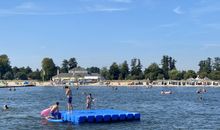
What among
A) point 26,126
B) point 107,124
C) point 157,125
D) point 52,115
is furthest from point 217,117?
point 26,126

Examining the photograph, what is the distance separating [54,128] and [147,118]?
12.0 m

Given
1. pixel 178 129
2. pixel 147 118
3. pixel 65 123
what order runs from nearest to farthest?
pixel 178 129 < pixel 65 123 < pixel 147 118

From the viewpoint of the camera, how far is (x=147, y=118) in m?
48.8

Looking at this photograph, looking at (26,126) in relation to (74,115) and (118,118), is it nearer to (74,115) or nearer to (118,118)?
(74,115)

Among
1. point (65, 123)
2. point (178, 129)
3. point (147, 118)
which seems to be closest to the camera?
point (178, 129)

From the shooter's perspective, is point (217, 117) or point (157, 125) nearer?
point (157, 125)

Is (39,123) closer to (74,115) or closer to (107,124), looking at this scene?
(74,115)

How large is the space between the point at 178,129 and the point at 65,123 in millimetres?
10339

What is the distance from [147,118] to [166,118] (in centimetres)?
216

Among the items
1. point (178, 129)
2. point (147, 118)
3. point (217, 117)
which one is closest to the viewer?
point (178, 129)

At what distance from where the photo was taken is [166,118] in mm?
49469

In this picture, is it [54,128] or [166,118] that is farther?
[166,118]

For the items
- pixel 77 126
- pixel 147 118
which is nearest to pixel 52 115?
pixel 77 126

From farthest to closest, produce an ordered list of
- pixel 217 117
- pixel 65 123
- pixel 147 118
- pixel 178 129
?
pixel 217 117 → pixel 147 118 → pixel 65 123 → pixel 178 129
